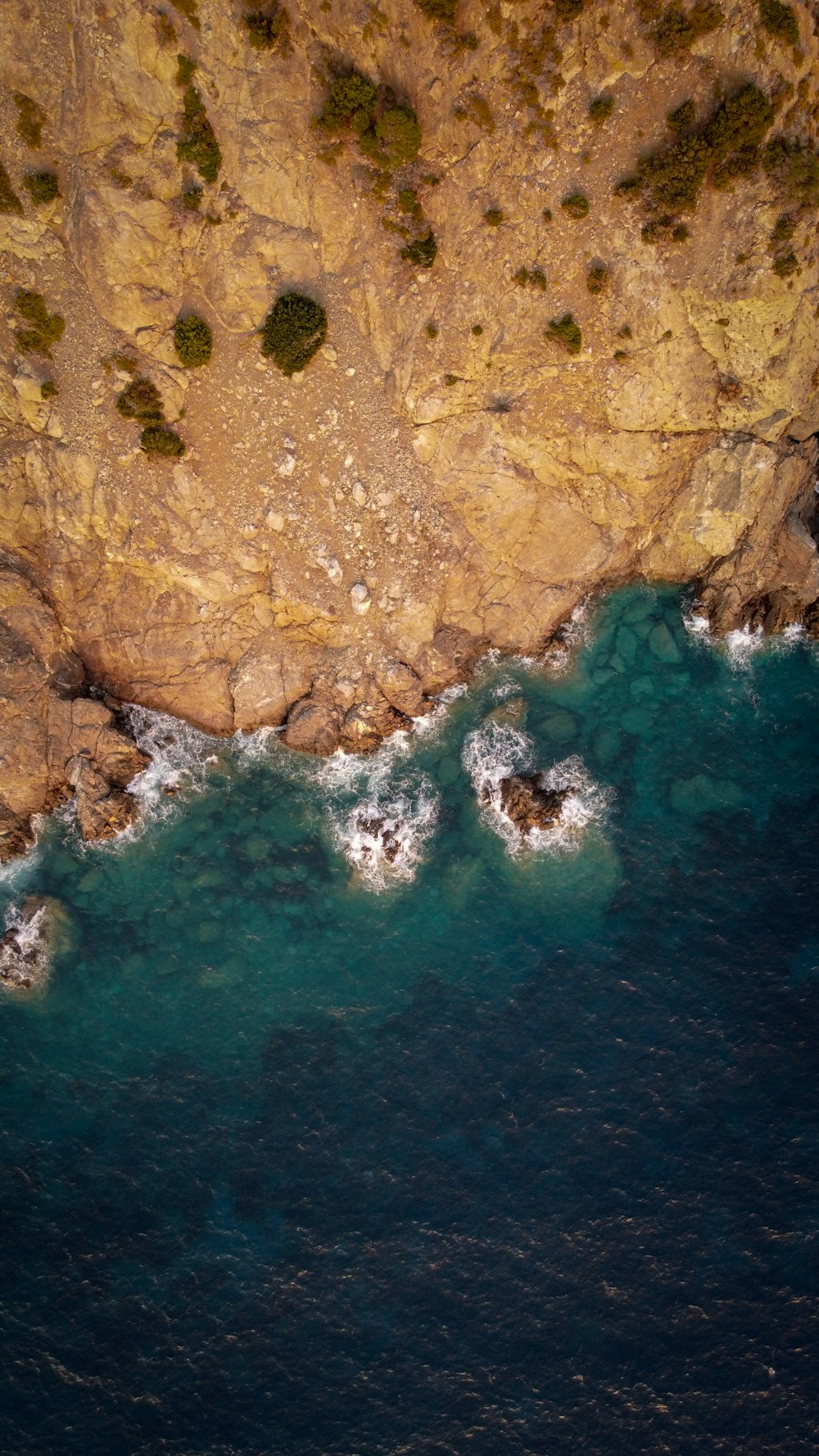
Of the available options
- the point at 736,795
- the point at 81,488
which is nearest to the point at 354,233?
the point at 81,488

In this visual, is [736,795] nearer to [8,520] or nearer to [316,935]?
[316,935]

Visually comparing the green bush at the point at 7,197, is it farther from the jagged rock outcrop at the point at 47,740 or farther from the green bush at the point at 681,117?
the green bush at the point at 681,117

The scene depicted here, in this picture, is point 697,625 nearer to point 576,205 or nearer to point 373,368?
point 576,205

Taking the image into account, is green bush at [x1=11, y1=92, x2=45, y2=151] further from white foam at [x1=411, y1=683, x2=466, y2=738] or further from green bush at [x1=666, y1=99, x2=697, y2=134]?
white foam at [x1=411, y1=683, x2=466, y2=738]

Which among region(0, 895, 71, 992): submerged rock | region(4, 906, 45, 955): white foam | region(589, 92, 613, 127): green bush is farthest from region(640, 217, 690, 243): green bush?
region(4, 906, 45, 955): white foam

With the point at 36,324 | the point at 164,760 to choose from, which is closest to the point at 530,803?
the point at 164,760
